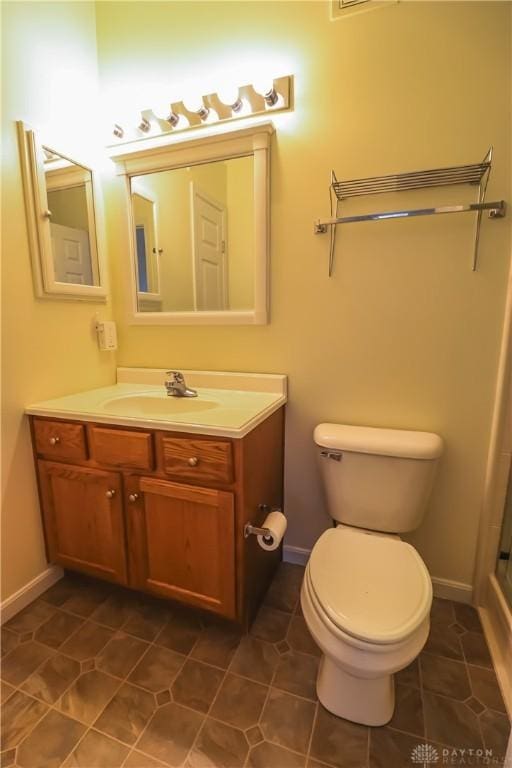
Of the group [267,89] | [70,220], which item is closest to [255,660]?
[70,220]

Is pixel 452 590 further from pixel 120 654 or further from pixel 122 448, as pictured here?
pixel 122 448

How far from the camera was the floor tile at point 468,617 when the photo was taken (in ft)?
4.38

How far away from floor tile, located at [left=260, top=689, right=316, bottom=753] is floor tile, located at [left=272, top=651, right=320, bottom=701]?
0.9 inches

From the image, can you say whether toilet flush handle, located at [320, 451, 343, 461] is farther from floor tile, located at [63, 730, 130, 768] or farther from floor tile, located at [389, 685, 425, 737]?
floor tile, located at [63, 730, 130, 768]

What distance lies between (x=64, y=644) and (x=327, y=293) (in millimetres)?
1668

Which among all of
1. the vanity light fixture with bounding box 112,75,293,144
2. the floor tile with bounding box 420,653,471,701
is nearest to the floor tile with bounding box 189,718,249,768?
the floor tile with bounding box 420,653,471,701

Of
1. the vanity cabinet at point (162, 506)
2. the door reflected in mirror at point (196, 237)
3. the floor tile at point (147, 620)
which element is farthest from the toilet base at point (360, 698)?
the door reflected in mirror at point (196, 237)

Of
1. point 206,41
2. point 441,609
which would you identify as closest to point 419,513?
point 441,609

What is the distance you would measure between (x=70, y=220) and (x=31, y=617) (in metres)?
1.66

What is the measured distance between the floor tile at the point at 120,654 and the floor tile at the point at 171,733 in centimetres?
21

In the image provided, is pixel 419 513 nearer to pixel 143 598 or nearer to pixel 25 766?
pixel 143 598

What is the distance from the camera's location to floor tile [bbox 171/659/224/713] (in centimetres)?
107

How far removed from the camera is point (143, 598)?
4.78 feet

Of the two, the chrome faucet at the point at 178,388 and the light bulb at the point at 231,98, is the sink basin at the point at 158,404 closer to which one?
the chrome faucet at the point at 178,388
